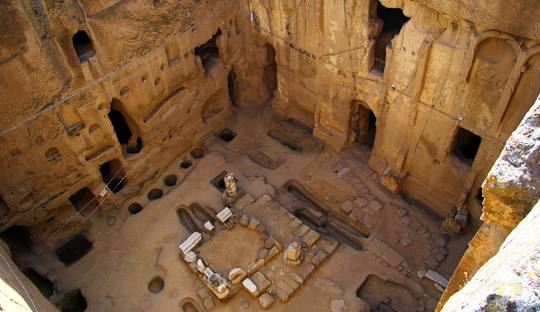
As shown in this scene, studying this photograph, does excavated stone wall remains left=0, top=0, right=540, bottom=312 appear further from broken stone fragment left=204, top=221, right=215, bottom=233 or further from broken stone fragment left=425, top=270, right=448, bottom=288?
broken stone fragment left=204, top=221, right=215, bottom=233

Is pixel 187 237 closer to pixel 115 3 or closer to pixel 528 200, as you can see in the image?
pixel 115 3

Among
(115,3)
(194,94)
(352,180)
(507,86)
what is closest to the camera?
(507,86)

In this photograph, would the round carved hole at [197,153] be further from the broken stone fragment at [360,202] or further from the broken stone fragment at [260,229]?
the broken stone fragment at [360,202]

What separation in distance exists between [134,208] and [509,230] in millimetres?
8866

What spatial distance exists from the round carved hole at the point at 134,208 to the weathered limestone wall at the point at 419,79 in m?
4.85

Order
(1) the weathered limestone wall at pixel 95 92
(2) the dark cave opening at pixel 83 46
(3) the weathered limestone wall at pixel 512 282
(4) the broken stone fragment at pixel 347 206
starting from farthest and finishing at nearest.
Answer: (4) the broken stone fragment at pixel 347 206, (2) the dark cave opening at pixel 83 46, (1) the weathered limestone wall at pixel 95 92, (3) the weathered limestone wall at pixel 512 282

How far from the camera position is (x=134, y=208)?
445 inches

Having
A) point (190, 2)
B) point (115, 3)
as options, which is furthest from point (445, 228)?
point (115, 3)

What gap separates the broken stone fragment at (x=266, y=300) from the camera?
358 inches

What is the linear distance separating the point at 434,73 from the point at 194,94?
5999 mm

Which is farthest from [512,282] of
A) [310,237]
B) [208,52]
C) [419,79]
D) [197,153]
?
[208,52]

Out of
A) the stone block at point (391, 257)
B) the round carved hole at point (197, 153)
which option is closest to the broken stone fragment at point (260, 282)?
the stone block at point (391, 257)

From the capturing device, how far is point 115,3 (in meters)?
9.26

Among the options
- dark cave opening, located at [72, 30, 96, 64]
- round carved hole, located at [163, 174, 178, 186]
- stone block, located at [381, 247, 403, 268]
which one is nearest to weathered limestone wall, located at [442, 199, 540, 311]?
stone block, located at [381, 247, 403, 268]
